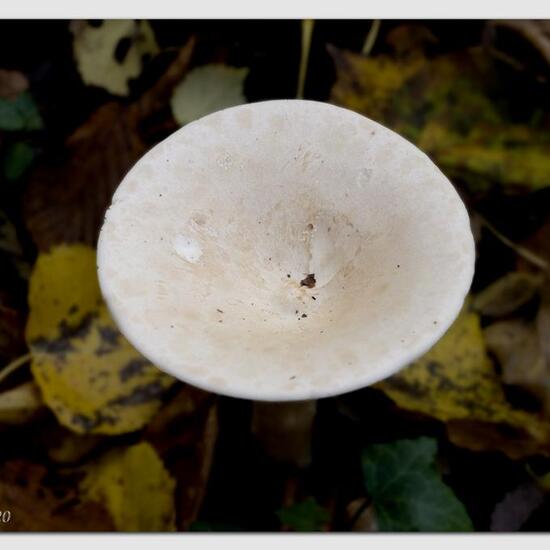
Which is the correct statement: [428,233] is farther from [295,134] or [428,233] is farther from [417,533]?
[417,533]

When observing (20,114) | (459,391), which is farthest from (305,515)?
(20,114)

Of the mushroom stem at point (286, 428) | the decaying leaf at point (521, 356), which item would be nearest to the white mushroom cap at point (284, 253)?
the mushroom stem at point (286, 428)

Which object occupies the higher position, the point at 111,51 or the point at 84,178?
the point at 111,51

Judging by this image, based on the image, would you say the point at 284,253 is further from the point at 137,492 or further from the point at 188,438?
the point at 137,492

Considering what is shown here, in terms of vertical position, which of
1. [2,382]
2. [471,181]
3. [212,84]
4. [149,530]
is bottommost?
[149,530]

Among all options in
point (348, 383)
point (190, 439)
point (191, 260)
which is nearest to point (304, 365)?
point (348, 383)

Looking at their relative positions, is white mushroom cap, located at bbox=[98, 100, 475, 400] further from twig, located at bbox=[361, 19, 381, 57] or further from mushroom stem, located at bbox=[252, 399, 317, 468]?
twig, located at bbox=[361, 19, 381, 57]
